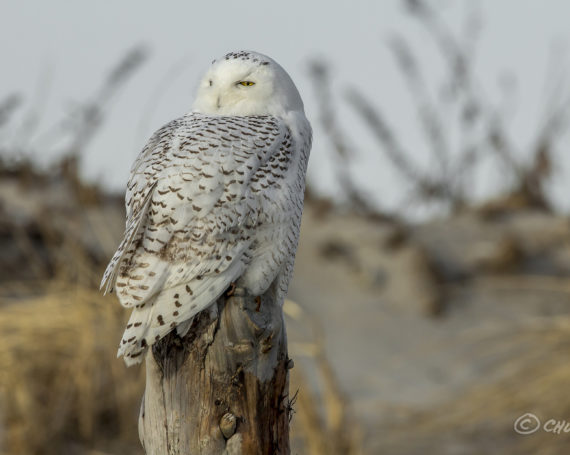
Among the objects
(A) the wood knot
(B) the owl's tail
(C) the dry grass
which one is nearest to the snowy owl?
(B) the owl's tail

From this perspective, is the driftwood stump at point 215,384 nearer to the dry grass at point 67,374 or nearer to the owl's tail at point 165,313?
the owl's tail at point 165,313

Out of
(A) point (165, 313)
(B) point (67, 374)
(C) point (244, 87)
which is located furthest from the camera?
(B) point (67, 374)

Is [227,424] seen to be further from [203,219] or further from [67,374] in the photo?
[67,374]

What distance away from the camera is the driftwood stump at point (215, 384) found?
2244 millimetres

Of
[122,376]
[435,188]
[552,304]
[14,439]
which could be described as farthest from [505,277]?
[14,439]

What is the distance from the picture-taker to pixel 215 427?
2246mm

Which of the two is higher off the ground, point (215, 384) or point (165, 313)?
point (165, 313)

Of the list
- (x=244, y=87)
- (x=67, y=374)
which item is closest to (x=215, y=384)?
(x=244, y=87)

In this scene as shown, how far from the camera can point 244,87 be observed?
2.65m

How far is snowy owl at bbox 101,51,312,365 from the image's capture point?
2.18 m

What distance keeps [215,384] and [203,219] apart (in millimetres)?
482

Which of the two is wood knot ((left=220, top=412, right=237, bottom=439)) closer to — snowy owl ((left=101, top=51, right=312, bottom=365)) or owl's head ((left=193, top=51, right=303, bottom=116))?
snowy owl ((left=101, top=51, right=312, bottom=365))

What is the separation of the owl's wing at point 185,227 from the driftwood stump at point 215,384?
0.34ft

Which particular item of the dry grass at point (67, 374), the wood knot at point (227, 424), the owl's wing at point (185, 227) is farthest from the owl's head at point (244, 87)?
the dry grass at point (67, 374)
